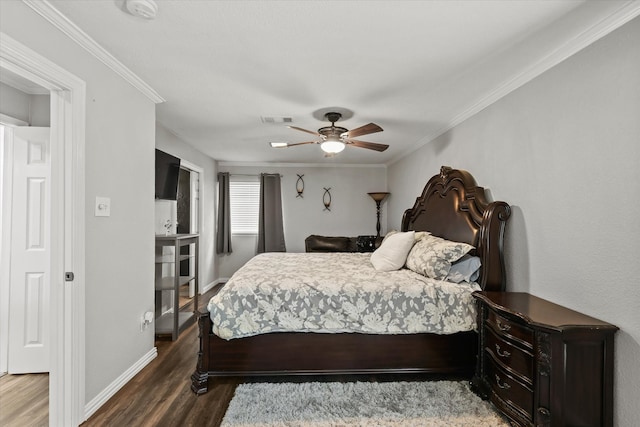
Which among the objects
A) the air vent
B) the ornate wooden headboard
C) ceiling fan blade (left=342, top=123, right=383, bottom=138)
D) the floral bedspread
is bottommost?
the floral bedspread

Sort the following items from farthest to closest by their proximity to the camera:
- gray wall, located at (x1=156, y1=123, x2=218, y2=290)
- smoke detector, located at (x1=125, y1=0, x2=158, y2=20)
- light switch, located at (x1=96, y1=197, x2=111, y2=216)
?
gray wall, located at (x1=156, y1=123, x2=218, y2=290) < light switch, located at (x1=96, y1=197, x2=111, y2=216) < smoke detector, located at (x1=125, y1=0, x2=158, y2=20)

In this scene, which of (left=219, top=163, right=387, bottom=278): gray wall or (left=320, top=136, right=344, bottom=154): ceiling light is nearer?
(left=320, top=136, right=344, bottom=154): ceiling light

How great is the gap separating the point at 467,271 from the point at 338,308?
1.14 metres

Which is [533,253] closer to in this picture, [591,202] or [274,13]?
[591,202]

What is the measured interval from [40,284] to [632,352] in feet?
13.2

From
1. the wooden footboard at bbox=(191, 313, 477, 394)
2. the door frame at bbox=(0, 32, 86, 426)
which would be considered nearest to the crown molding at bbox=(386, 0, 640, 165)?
the wooden footboard at bbox=(191, 313, 477, 394)

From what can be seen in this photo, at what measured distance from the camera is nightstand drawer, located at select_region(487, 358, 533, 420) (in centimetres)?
177

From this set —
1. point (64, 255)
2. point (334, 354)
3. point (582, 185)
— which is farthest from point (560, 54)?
point (64, 255)

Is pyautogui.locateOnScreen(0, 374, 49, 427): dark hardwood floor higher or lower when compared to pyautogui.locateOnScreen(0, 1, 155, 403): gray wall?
lower

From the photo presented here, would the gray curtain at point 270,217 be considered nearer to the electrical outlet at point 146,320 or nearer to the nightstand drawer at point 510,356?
the electrical outlet at point 146,320

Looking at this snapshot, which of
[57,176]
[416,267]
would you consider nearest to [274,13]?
[57,176]

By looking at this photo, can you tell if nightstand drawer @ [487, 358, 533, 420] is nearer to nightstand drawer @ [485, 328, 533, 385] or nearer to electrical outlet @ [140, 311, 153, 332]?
nightstand drawer @ [485, 328, 533, 385]

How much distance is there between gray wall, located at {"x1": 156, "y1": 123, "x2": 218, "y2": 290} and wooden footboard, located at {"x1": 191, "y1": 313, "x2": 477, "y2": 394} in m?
2.69

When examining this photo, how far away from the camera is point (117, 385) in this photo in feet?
7.47
